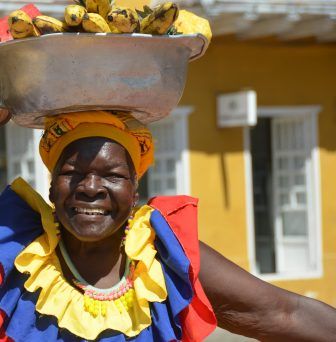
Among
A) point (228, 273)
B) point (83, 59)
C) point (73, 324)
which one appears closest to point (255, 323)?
point (228, 273)

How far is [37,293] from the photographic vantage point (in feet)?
9.84

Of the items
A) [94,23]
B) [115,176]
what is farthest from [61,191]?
[94,23]

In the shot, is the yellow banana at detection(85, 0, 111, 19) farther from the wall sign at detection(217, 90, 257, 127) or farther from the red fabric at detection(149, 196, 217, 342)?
the wall sign at detection(217, 90, 257, 127)

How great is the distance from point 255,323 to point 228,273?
204 mm

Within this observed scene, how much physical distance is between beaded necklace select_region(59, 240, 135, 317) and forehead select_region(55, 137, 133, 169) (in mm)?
281

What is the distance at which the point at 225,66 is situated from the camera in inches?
415

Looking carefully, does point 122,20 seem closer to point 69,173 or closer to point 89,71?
point 89,71

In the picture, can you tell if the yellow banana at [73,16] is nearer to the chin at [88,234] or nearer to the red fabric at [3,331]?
the chin at [88,234]

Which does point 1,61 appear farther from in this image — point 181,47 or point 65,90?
point 181,47

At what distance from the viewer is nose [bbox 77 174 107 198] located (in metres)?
2.94

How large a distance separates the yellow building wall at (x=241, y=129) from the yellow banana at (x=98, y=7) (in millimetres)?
7381

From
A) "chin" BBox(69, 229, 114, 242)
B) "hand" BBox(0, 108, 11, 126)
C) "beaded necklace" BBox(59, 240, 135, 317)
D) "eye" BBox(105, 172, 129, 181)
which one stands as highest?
"hand" BBox(0, 108, 11, 126)

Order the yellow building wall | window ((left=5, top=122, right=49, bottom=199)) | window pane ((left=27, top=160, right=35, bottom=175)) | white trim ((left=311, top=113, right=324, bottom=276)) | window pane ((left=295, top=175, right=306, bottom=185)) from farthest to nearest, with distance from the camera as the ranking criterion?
window pane ((left=295, top=175, right=306, bottom=185)), white trim ((left=311, top=113, right=324, bottom=276)), the yellow building wall, window pane ((left=27, top=160, right=35, bottom=175)), window ((left=5, top=122, right=49, bottom=199))

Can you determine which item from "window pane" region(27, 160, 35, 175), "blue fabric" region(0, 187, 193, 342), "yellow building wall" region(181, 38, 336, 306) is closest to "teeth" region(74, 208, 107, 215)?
"blue fabric" region(0, 187, 193, 342)
